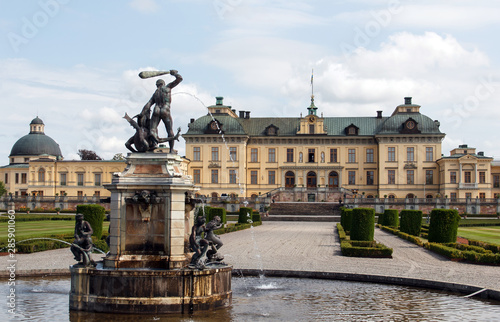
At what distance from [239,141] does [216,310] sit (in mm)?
61277

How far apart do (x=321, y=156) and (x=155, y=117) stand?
61.4m

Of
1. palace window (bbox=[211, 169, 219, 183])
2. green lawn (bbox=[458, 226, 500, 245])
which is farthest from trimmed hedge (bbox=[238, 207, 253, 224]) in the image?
palace window (bbox=[211, 169, 219, 183])

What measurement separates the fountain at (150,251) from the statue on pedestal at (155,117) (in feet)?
0.07

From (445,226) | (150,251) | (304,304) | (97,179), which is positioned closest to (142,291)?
(150,251)

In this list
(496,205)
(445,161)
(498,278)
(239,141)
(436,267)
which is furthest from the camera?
(239,141)

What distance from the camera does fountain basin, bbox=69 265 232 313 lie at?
11.4 meters

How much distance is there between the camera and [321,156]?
241ft

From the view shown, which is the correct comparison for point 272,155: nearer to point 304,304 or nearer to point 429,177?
point 429,177

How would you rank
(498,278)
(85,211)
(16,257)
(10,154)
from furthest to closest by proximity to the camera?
(10,154)
(85,211)
(16,257)
(498,278)

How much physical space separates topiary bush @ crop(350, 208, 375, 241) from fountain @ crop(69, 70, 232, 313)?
47.6 feet

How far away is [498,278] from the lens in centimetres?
1609

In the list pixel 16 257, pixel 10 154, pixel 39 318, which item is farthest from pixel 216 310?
pixel 10 154

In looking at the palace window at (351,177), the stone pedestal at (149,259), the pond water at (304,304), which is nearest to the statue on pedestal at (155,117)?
the stone pedestal at (149,259)

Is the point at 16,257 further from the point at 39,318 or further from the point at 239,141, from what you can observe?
the point at 239,141
